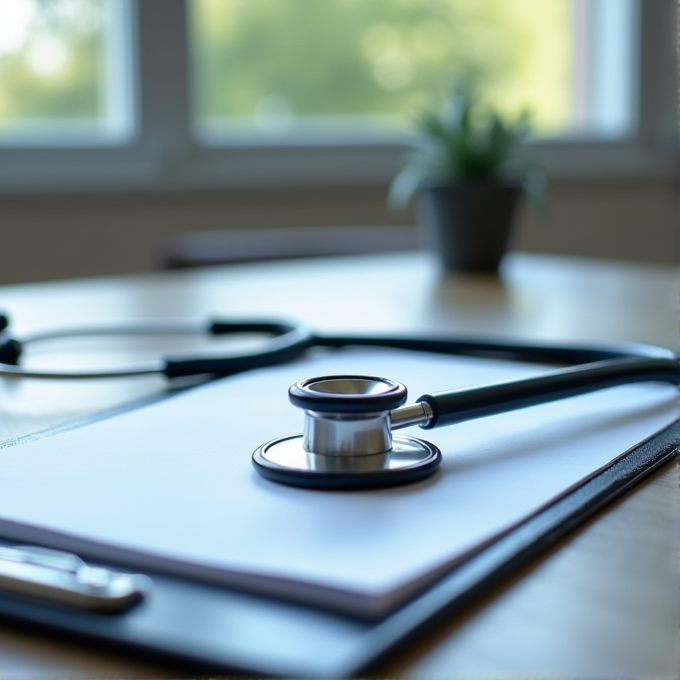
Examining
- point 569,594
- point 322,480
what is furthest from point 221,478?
point 569,594

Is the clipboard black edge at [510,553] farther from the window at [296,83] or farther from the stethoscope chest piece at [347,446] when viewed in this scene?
the window at [296,83]

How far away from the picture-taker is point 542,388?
1.66ft

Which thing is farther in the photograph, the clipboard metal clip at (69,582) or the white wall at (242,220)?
the white wall at (242,220)

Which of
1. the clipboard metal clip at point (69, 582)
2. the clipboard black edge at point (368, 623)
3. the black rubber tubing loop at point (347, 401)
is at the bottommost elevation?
the clipboard black edge at point (368, 623)

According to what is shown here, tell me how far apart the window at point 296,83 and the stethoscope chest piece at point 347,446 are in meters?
2.06

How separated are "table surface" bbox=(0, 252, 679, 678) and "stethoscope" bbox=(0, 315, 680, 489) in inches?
1.8

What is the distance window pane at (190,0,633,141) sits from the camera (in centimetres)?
267

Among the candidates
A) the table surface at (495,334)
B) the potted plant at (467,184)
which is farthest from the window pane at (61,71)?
the potted plant at (467,184)

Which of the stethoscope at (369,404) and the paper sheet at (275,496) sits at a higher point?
the stethoscope at (369,404)

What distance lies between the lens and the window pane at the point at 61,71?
7.80ft

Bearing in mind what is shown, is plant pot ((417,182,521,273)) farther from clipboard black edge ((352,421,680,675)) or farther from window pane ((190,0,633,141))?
window pane ((190,0,633,141))

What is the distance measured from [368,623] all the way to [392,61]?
2.79m

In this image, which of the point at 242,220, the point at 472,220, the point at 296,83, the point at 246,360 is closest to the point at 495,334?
the point at 246,360

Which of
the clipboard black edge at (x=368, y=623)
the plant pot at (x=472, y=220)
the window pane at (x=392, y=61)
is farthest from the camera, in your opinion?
the window pane at (x=392, y=61)
